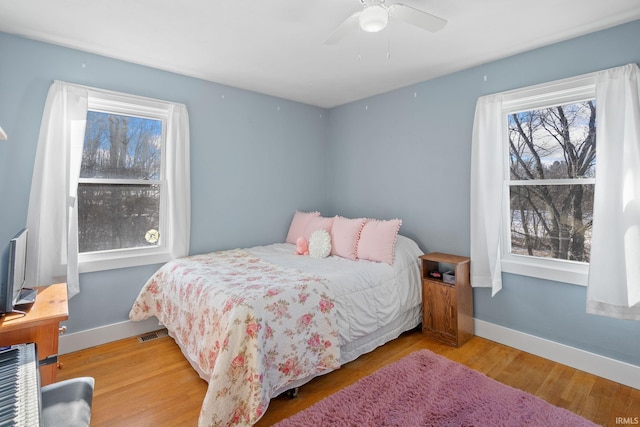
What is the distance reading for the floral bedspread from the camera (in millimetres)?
1700

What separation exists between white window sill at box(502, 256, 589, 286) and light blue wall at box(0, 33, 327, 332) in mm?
2383

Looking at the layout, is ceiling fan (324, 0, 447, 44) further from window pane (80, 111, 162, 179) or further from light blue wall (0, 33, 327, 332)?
window pane (80, 111, 162, 179)

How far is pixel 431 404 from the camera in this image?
1.92m

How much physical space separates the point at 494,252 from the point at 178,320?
2.66 m

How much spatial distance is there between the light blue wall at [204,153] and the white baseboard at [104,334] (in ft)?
0.19

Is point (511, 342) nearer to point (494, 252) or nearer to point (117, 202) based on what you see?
point (494, 252)

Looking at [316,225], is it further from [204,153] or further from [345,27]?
[345,27]

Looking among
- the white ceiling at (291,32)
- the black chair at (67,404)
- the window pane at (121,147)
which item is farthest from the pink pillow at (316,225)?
the black chair at (67,404)

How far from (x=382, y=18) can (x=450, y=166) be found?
1831mm

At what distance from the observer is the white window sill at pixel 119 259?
265cm

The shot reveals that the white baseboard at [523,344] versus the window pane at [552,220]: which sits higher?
the window pane at [552,220]

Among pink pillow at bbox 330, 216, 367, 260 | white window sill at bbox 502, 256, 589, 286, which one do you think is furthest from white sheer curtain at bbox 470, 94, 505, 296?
pink pillow at bbox 330, 216, 367, 260

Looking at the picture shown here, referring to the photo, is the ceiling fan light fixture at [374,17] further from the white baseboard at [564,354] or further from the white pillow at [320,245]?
the white baseboard at [564,354]

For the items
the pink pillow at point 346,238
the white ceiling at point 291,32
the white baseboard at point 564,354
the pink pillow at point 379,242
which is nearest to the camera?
the white ceiling at point 291,32
